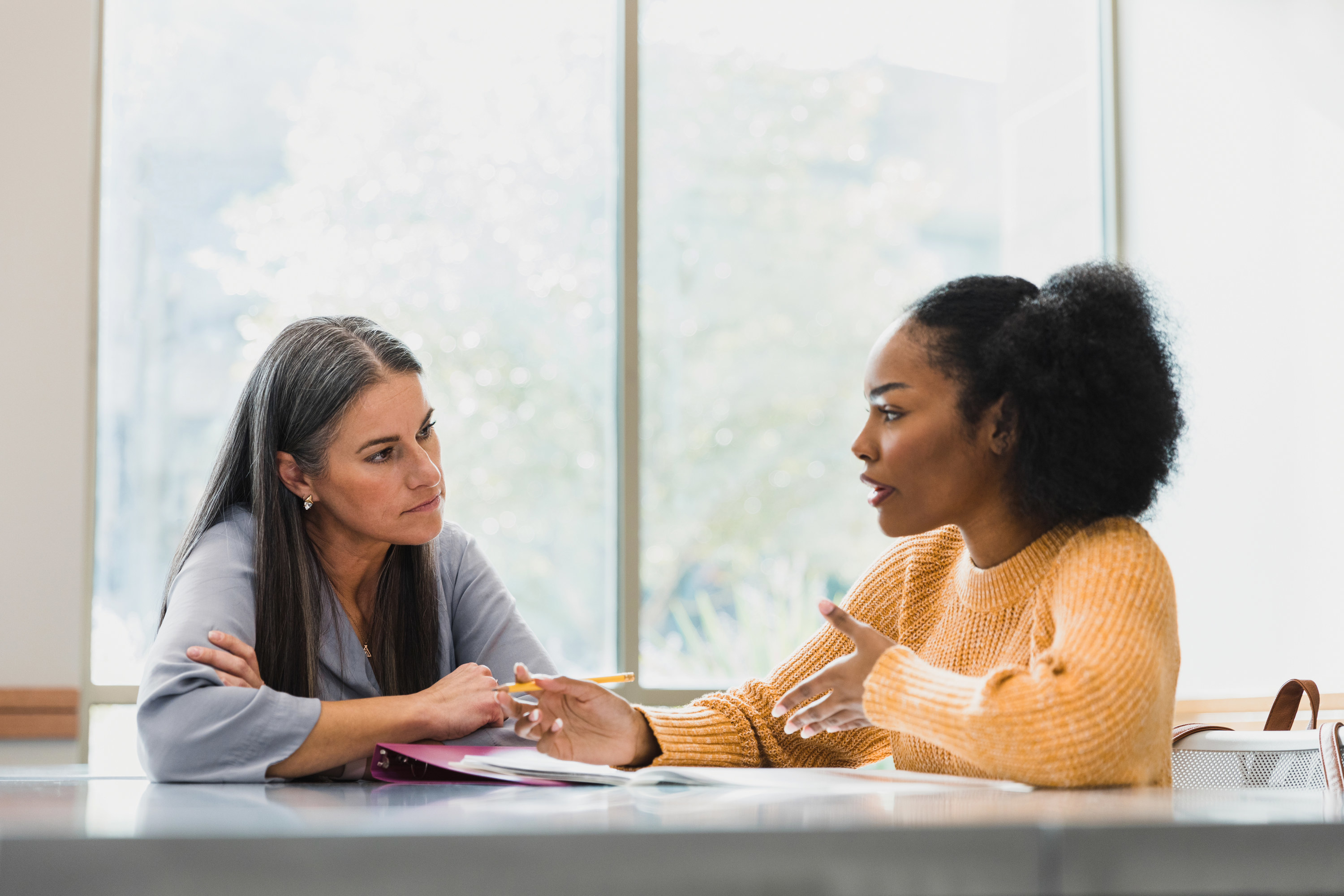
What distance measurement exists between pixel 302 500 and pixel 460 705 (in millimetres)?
484

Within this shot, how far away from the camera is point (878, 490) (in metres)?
1.28

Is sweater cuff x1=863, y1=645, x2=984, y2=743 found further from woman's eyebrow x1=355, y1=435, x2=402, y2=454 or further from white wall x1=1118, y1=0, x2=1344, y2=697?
white wall x1=1118, y1=0, x2=1344, y2=697

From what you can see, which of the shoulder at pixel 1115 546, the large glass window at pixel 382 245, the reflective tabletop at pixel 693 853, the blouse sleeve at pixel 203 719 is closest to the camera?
the reflective tabletop at pixel 693 853

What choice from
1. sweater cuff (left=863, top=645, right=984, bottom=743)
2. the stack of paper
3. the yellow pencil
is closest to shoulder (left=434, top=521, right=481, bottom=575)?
the yellow pencil

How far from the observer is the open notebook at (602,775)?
968mm

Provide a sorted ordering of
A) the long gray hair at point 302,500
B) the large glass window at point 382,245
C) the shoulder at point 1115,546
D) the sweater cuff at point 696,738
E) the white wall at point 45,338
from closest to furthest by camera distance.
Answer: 1. the shoulder at point 1115,546
2. the sweater cuff at point 696,738
3. the long gray hair at point 302,500
4. the white wall at point 45,338
5. the large glass window at point 382,245

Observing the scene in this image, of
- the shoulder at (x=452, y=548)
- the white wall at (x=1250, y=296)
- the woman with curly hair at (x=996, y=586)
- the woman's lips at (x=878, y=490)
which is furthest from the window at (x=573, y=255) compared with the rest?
the woman's lips at (x=878, y=490)

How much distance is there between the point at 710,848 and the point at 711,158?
2.76 meters

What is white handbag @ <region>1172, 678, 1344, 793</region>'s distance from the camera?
1.39 m

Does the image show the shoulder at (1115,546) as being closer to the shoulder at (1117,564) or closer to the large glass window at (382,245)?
the shoulder at (1117,564)

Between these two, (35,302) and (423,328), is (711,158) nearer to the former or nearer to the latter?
(423,328)

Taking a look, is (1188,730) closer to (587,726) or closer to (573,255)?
(587,726)

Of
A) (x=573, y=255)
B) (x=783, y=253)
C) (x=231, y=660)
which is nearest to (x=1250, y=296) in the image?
(x=783, y=253)

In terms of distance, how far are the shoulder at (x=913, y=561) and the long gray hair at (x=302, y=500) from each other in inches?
26.4
